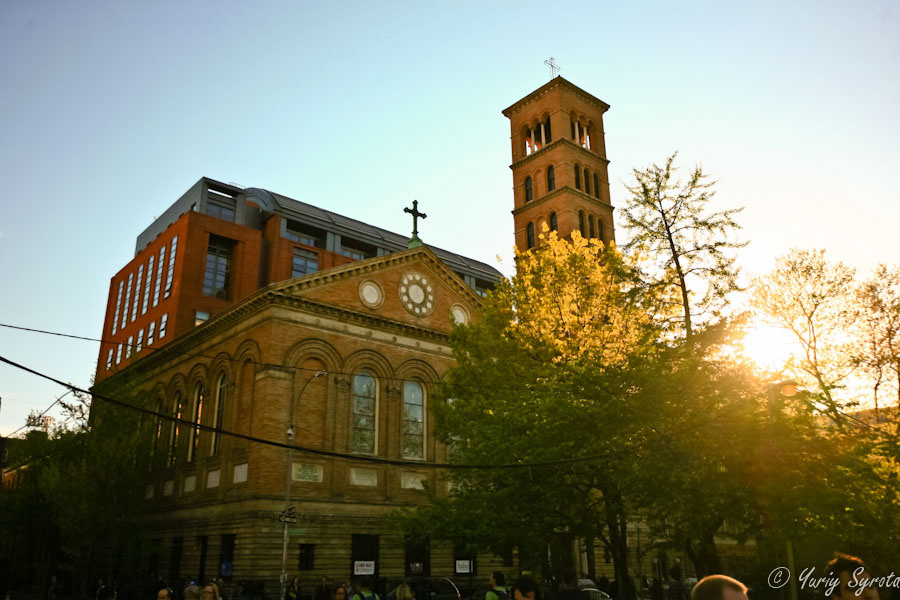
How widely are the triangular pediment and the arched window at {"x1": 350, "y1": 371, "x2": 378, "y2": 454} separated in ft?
10.6

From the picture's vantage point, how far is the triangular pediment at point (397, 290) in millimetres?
31953

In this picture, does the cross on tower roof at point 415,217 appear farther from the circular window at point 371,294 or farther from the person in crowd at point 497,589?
the person in crowd at point 497,589

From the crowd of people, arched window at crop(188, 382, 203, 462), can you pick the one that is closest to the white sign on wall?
arched window at crop(188, 382, 203, 462)

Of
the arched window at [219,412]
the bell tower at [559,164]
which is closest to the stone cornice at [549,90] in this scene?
the bell tower at [559,164]

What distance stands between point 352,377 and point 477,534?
14004 millimetres

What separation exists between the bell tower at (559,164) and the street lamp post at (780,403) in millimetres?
29898

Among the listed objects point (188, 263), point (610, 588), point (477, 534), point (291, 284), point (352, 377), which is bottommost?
point (610, 588)

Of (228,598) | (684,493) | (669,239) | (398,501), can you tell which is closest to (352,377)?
(398,501)

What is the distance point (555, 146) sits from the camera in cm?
4731

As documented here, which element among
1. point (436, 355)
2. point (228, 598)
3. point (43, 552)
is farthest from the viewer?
point (43, 552)

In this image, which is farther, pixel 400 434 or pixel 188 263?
pixel 188 263

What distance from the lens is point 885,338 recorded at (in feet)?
89.4

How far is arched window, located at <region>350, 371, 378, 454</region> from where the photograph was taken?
31500 millimetres

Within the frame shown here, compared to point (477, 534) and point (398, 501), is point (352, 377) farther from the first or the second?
point (477, 534)
